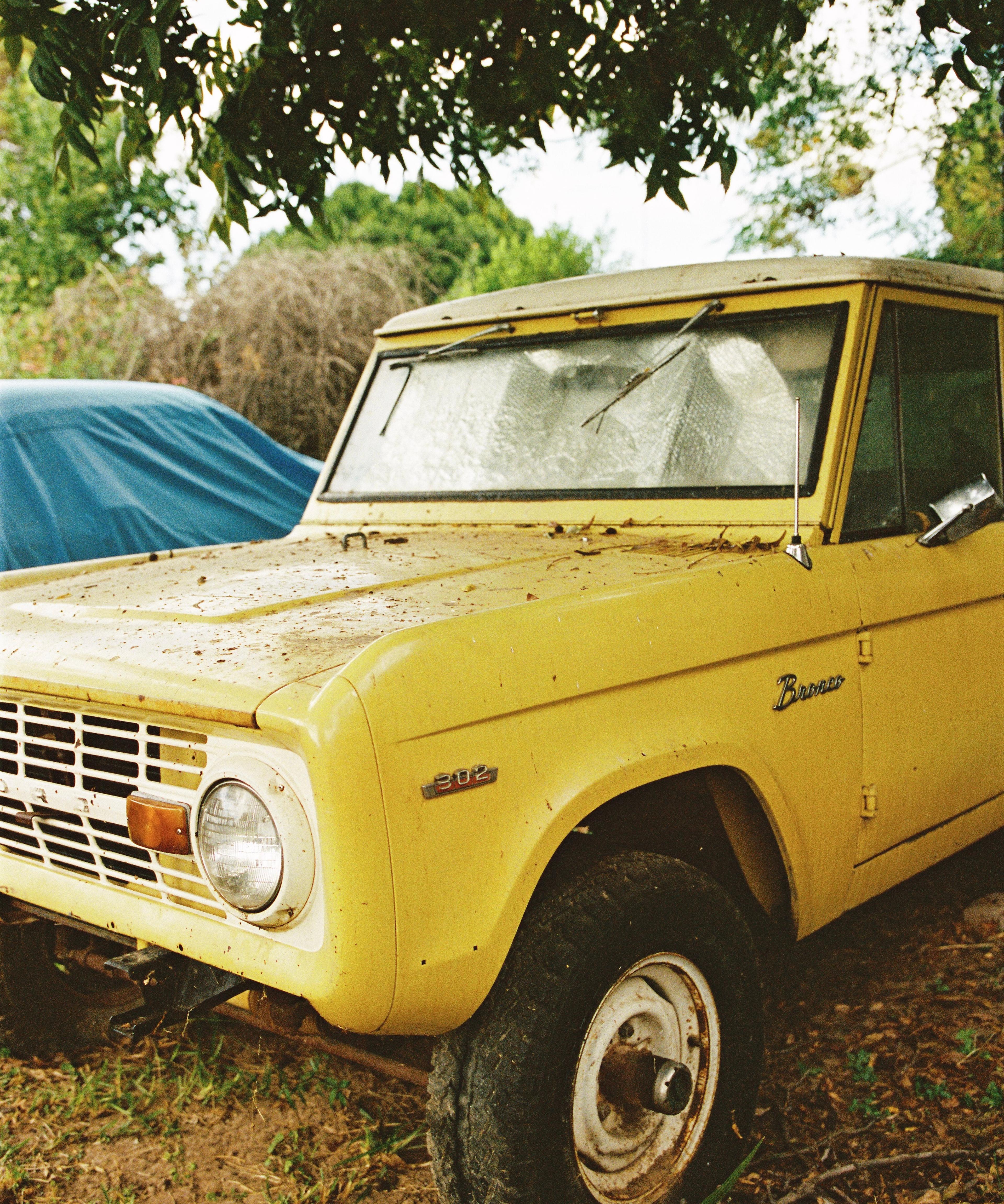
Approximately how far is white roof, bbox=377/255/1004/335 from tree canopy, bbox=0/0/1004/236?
2.05ft

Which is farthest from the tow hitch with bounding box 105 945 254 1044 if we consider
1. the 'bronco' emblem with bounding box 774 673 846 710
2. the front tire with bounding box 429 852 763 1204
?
the 'bronco' emblem with bounding box 774 673 846 710

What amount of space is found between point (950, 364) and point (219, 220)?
2.39 metres

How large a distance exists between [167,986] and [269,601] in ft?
2.67

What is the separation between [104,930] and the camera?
204 centimetres

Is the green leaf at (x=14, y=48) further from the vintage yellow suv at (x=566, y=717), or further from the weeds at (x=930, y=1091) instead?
the weeds at (x=930, y=1091)

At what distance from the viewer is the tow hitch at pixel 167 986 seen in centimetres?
186

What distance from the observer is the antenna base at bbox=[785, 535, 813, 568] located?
95.0 inches

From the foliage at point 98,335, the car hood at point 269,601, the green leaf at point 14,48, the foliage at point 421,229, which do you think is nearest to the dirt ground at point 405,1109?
the car hood at point 269,601

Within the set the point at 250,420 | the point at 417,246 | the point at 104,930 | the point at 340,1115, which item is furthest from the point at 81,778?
the point at 417,246

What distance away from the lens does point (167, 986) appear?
1921mm

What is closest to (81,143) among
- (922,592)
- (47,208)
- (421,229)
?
(922,592)

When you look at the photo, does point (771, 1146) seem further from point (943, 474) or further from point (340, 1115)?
point (943, 474)

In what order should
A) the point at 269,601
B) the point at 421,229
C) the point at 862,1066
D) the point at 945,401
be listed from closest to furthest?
1. the point at 269,601
2. the point at 862,1066
3. the point at 945,401
4. the point at 421,229

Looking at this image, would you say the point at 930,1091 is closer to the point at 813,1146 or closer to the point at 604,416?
the point at 813,1146
